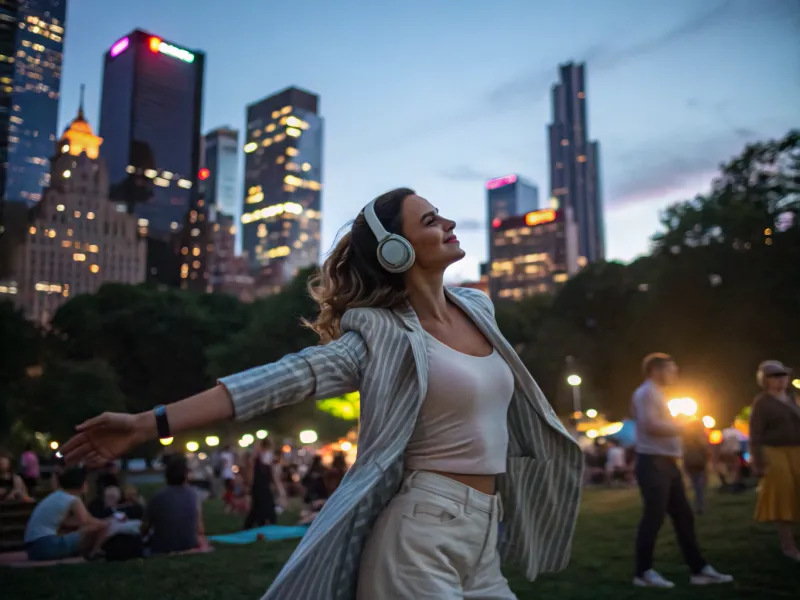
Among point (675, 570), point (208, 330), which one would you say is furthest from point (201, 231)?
point (675, 570)

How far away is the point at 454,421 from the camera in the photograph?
238 cm

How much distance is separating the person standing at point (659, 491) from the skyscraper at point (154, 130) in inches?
4870

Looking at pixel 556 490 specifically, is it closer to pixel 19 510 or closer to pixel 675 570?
pixel 675 570

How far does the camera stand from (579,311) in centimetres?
4644

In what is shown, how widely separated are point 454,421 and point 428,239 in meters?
0.67

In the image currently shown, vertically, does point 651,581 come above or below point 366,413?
below

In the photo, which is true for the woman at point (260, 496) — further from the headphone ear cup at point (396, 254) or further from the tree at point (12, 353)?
the tree at point (12, 353)

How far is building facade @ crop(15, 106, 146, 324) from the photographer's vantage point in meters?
90.4

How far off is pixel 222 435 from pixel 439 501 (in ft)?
152

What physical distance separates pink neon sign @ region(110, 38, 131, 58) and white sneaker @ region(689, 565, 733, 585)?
466 ft

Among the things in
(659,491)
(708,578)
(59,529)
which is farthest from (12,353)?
(708,578)

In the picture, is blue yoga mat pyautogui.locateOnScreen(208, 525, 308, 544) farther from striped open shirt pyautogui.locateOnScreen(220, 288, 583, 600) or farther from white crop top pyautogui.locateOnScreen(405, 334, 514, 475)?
white crop top pyautogui.locateOnScreen(405, 334, 514, 475)

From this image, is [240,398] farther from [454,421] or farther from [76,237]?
[76,237]

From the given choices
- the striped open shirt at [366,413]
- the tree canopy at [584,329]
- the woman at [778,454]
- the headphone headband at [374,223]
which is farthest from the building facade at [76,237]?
the striped open shirt at [366,413]
